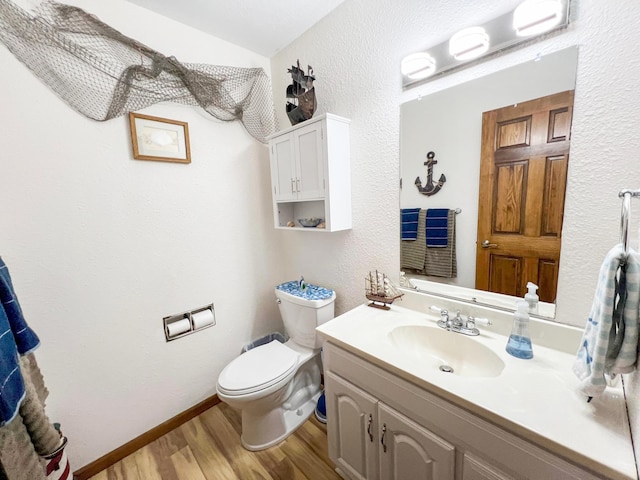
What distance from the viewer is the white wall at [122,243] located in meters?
1.18

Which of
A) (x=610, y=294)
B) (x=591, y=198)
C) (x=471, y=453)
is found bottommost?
(x=471, y=453)

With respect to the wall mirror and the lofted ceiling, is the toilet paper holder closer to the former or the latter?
the wall mirror

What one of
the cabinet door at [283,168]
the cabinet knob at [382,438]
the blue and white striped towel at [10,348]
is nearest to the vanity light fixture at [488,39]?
the cabinet door at [283,168]

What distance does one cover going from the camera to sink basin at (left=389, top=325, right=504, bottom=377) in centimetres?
101

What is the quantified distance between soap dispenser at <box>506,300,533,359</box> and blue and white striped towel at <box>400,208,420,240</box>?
55 centimetres

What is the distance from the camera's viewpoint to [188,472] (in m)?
1.37

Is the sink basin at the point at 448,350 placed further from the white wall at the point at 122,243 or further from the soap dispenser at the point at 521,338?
the white wall at the point at 122,243

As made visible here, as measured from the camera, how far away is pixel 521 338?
94 cm

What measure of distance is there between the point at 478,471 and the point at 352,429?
53 cm

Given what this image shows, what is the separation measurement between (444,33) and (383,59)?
0.30 metres

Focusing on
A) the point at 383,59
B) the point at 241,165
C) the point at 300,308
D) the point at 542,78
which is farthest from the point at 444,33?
the point at 300,308

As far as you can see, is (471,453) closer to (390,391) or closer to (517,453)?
(517,453)

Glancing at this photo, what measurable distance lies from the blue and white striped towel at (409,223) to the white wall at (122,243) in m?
1.10

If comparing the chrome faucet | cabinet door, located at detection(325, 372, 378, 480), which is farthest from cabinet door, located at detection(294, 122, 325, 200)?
cabinet door, located at detection(325, 372, 378, 480)
